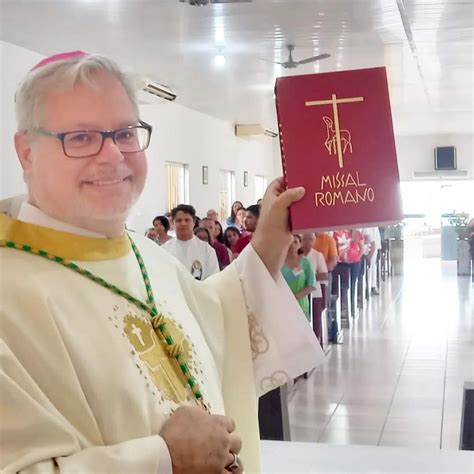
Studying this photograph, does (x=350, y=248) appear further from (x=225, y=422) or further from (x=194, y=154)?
(x=225, y=422)

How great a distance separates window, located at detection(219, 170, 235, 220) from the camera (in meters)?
16.3

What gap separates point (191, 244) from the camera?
6.57 m

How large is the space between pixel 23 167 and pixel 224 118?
1485cm

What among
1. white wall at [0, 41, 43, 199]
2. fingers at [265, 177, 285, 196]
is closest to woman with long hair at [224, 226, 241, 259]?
white wall at [0, 41, 43, 199]

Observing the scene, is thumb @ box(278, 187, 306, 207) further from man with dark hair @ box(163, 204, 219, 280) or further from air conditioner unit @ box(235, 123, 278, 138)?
air conditioner unit @ box(235, 123, 278, 138)

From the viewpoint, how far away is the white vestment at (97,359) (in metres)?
1.19

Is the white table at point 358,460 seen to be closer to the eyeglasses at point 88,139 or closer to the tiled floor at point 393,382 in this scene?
the eyeglasses at point 88,139

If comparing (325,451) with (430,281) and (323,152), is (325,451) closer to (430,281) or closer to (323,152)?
(323,152)

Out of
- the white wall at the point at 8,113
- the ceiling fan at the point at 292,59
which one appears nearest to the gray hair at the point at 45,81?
the white wall at the point at 8,113

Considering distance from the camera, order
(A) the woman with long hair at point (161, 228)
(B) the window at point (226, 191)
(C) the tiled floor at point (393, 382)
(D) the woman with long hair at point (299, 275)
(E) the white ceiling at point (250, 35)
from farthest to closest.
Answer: (B) the window at point (226, 191), (A) the woman with long hair at point (161, 228), (E) the white ceiling at point (250, 35), (D) the woman with long hair at point (299, 275), (C) the tiled floor at point (393, 382)

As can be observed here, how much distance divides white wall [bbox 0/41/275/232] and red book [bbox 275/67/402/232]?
21.1 ft

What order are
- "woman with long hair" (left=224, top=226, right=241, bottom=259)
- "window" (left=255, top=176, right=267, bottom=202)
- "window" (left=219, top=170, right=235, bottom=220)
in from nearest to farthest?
"woman with long hair" (left=224, top=226, right=241, bottom=259)
"window" (left=219, top=170, right=235, bottom=220)
"window" (left=255, top=176, right=267, bottom=202)

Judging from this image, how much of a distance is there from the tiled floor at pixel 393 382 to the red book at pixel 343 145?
11.0ft

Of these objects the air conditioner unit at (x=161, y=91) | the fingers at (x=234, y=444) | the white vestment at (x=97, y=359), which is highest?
the air conditioner unit at (x=161, y=91)
